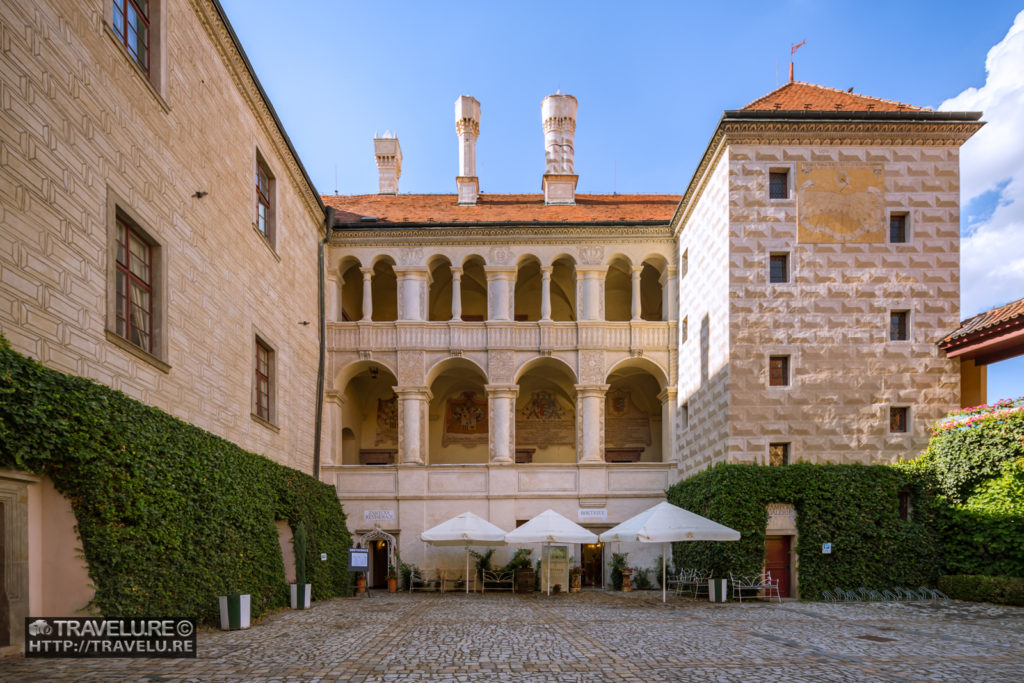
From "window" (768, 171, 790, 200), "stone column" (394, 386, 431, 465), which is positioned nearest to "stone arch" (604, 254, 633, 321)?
"stone column" (394, 386, 431, 465)

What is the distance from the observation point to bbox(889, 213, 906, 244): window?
22359 millimetres

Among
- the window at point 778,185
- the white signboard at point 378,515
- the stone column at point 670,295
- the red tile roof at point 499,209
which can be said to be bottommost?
the white signboard at point 378,515

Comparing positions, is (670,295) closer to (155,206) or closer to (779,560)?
(779,560)

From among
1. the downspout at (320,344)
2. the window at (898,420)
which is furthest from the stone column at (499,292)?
the window at (898,420)

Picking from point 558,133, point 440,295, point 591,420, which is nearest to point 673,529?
point 591,420

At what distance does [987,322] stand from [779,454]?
19.7 ft

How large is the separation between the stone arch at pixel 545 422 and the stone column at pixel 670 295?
18.9ft

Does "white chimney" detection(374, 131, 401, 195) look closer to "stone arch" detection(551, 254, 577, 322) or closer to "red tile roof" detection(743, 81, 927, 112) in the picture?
"stone arch" detection(551, 254, 577, 322)

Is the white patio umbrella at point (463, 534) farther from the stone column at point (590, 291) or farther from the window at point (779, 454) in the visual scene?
the stone column at point (590, 291)

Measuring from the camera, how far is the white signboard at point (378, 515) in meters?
26.9

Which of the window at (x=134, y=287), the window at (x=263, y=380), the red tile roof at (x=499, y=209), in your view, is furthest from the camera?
the red tile roof at (x=499, y=209)

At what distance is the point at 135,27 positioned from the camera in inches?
538

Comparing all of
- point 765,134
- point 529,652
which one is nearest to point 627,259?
point 765,134

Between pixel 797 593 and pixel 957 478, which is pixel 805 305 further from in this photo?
pixel 797 593
